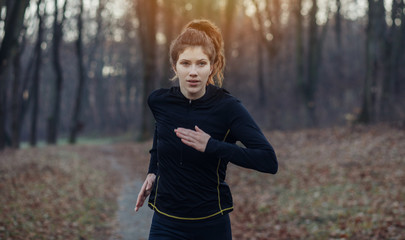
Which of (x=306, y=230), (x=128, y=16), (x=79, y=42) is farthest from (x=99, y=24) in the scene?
(x=306, y=230)

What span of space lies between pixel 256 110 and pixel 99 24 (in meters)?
18.6

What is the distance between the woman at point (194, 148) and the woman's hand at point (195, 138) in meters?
0.03

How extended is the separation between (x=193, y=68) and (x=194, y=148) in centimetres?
56

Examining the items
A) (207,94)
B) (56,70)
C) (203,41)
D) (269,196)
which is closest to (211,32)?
(203,41)

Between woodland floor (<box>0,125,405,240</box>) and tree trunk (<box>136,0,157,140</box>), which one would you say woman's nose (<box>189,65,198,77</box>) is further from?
tree trunk (<box>136,0,157,140</box>)

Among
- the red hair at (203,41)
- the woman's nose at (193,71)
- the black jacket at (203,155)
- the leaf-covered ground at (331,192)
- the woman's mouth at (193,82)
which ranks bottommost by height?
the leaf-covered ground at (331,192)

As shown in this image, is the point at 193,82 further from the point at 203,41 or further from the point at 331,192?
the point at 331,192

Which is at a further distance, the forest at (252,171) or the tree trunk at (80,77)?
the tree trunk at (80,77)

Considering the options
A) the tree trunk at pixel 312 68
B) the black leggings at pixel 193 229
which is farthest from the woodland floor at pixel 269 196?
the tree trunk at pixel 312 68

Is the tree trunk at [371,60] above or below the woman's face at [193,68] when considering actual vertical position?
above

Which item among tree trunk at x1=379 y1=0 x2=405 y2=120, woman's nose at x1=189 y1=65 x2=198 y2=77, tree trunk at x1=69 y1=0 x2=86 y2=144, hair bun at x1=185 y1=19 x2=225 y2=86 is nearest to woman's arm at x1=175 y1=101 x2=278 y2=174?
woman's nose at x1=189 y1=65 x2=198 y2=77

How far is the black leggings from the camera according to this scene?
2875mm

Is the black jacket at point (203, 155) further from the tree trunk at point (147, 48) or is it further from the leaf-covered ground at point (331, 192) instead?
the tree trunk at point (147, 48)

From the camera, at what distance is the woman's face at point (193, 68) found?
284 centimetres
